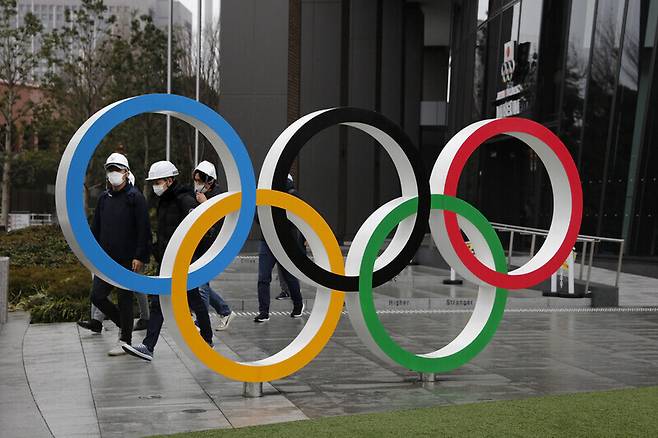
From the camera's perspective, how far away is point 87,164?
7.18 meters

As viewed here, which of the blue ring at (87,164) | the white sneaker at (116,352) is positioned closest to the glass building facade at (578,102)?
the white sneaker at (116,352)

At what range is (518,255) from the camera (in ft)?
87.2

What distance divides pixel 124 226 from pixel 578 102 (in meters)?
17.0

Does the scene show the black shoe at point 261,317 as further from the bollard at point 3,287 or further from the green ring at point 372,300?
the green ring at point 372,300

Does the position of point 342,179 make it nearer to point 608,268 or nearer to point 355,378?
point 608,268

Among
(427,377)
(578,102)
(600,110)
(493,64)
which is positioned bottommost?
(427,377)

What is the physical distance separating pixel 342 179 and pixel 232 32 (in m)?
9.69

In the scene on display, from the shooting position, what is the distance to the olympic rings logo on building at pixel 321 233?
7.16 metres

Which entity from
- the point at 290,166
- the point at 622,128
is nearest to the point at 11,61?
the point at 622,128

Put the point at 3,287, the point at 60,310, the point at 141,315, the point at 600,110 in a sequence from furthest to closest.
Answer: the point at 600,110 → the point at 60,310 → the point at 3,287 → the point at 141,315

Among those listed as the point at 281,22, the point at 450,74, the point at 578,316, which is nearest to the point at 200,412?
the point at 578,316

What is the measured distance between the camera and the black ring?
301 inches

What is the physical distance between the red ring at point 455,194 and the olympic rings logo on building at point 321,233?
1cm

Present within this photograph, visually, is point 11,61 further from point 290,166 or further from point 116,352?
point 290,166
